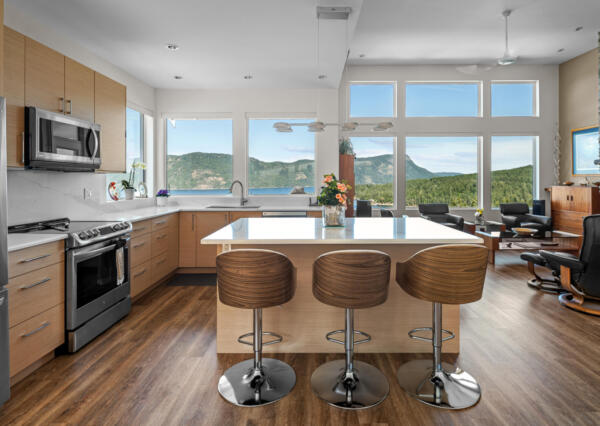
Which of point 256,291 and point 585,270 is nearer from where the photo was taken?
point 256,291

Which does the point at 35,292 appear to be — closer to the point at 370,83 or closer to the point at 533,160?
the point at 370,83

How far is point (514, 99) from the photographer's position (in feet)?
23.7

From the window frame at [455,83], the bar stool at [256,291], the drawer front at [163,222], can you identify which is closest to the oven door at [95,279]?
the drawer front at [163,222]

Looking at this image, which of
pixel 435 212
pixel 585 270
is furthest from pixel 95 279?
pixel 435 212

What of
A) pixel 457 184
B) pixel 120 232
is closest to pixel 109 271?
pixel 120 232

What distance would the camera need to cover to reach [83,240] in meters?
2.79

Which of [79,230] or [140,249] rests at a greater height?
[79,230]

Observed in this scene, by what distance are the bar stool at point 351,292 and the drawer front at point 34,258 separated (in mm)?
1843

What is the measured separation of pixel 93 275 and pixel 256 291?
1.74 meters

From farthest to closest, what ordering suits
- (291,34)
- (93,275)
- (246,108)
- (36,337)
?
(246,108)
(291,34)
(93,275)
(36,337)

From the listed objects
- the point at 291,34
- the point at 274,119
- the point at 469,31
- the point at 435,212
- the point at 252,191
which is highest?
the point at 469,31

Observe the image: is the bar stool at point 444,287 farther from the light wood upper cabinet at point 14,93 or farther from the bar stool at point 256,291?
the light wood upper cabinet at point 14,93

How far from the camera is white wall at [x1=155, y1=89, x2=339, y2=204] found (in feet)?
19.3

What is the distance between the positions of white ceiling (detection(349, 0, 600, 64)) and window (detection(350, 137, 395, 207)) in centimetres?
156
